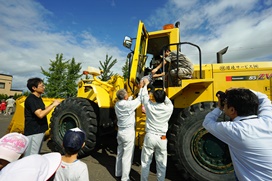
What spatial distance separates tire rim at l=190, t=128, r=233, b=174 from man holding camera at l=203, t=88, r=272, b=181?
1.90 metres

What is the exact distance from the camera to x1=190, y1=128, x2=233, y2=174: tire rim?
320cm

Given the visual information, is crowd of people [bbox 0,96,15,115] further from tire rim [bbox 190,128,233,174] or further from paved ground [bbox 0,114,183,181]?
tire rim [bbox 190,128,233,174]

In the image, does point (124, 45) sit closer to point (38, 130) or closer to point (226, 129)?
point (38, 130)

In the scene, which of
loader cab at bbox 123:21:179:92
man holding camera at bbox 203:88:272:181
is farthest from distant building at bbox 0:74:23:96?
man holding camera at bbox 203:88:272:181

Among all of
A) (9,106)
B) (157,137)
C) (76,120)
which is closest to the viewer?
(157,137)

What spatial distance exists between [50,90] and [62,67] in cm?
286

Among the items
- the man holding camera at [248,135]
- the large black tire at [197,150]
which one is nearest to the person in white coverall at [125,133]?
the large black tire at [197,150]

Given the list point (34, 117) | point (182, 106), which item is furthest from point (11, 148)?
point (182, 106)

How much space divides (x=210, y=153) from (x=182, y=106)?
47.3 inches

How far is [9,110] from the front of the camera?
16.5 meters

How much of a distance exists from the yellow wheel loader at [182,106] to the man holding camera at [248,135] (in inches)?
76.2

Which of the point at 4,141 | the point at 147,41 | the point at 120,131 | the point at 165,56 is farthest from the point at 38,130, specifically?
the point at 147,41

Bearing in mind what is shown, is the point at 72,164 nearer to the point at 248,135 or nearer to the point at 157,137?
the point at 248,135

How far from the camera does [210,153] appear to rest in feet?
10.8
